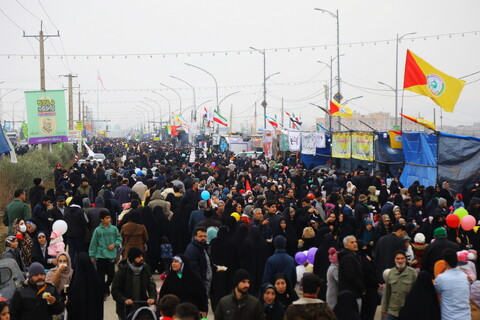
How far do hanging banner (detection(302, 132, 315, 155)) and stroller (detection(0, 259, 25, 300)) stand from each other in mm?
22208

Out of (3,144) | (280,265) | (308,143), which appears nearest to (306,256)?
(280,265)

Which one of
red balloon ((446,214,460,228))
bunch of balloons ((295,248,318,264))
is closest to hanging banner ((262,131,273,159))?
bunch of balloons ((295,248,318,264))

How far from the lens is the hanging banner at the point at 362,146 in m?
23.8

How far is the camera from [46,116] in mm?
27531

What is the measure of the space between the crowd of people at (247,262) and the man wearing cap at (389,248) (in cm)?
1

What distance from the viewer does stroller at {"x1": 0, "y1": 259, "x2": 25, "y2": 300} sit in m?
7.29

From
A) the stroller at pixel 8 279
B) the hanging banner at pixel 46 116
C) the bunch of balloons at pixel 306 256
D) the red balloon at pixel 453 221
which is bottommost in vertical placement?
the bunch of balloons at pixel 306 256

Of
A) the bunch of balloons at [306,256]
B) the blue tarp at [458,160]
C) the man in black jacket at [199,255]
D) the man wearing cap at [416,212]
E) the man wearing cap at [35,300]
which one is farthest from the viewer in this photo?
the blue tarp at [458,160]

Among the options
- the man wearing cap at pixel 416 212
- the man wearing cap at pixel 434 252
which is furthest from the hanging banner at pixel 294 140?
the man wearing cap at pixel 434 252

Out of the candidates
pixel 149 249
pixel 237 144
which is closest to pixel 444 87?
pixel 149 249

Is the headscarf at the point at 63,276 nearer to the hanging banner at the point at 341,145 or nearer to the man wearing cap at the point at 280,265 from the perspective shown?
the man wearing cap at the point at 280,265

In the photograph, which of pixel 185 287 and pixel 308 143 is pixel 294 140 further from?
pixel 185 287

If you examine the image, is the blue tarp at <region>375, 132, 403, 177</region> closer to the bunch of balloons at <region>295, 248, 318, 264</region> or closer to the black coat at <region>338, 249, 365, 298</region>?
the bunch of balloons at <region>295, 248, 318, 264</region>

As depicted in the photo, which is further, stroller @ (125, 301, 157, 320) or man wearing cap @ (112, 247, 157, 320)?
man wearing cap @ (112, 247, 157, 320)
